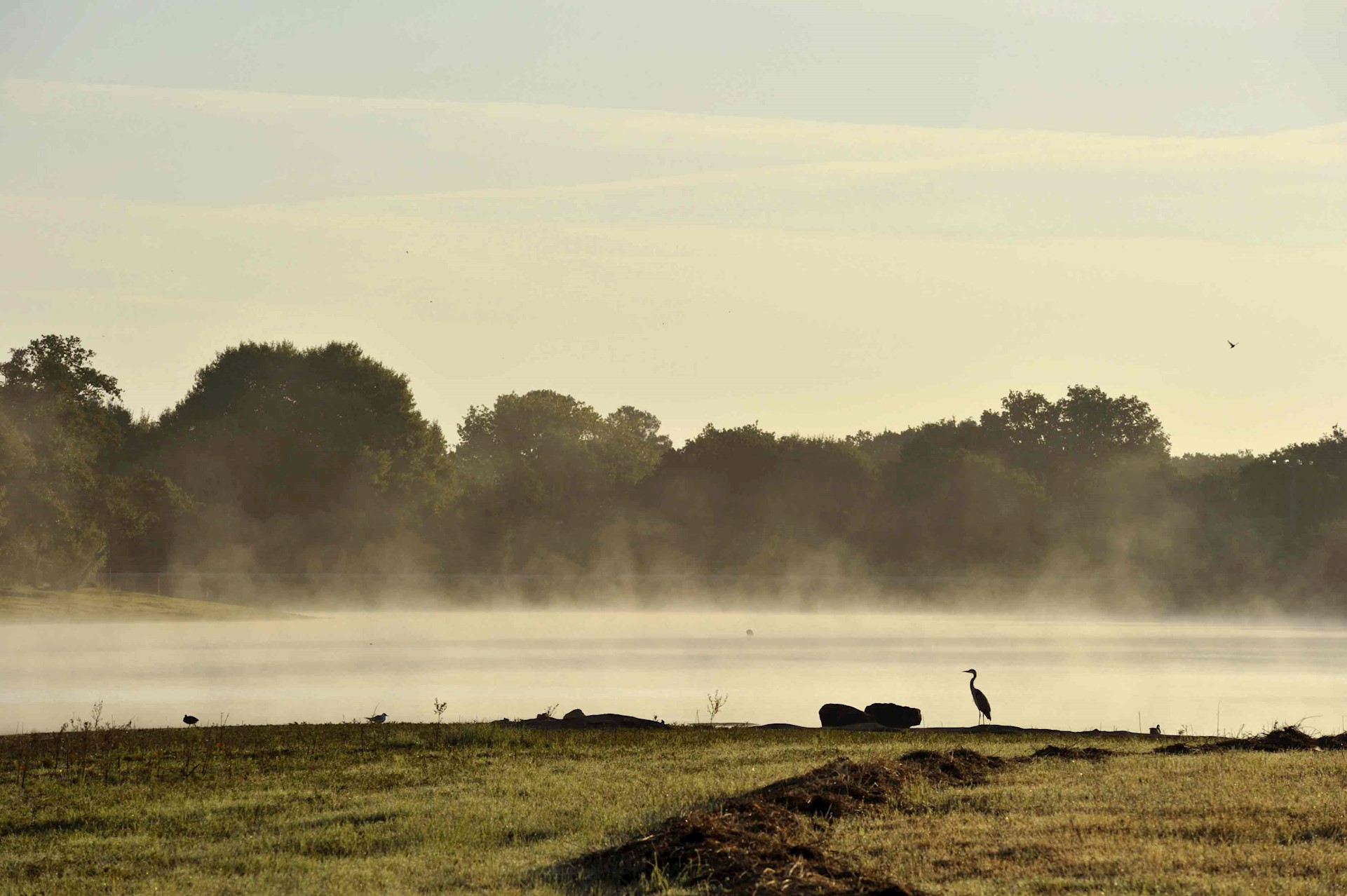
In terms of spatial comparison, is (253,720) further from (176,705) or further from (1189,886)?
(1189,886)

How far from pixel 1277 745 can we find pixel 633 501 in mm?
82092

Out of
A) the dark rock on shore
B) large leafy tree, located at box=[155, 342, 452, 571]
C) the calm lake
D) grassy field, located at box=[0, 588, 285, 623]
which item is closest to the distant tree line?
large leafy tree, located at box=[155, 342, 452, 571]

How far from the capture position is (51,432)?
6750 cm

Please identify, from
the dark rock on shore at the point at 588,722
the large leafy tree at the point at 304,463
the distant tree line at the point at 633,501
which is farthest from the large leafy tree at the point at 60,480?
the dark rock on shore at the point at 588,722

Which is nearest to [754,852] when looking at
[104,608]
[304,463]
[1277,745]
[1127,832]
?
[1127,832]

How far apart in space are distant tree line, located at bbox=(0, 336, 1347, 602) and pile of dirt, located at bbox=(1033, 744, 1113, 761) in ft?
201

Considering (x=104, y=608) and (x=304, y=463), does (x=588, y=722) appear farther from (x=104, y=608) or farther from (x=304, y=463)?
(x=304, y=463)

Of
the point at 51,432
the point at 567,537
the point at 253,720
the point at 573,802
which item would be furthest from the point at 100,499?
the point at 573,802

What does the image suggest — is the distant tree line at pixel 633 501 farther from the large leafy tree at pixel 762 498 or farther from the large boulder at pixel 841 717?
the large boulder at pixel 841 717

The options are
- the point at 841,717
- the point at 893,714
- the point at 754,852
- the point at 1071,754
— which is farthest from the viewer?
the point at 841,717

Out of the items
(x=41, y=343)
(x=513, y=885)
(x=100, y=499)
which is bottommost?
(x=513, y=885)

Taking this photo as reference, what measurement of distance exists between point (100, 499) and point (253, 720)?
47271mm

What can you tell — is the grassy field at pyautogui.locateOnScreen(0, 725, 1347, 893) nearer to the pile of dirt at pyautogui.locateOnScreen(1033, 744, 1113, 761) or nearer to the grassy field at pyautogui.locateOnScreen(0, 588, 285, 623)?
the pile of dirt at pyautogui.locateOnScreen(1033, 744, 1113, 761)

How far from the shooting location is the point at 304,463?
87.9m
